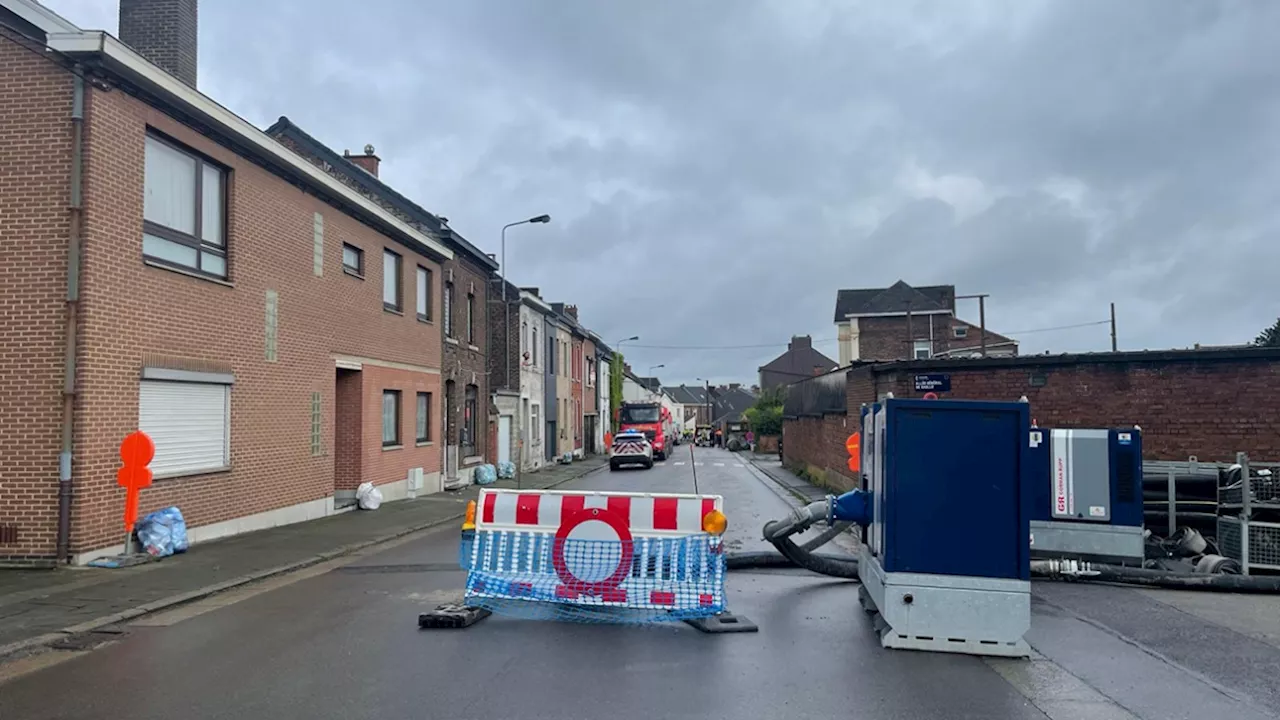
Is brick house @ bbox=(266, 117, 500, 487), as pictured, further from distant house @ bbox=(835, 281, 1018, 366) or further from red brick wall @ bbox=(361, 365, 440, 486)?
distant house @ bbox=(835, 281, 1018, 366)

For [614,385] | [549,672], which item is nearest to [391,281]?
[549,672]

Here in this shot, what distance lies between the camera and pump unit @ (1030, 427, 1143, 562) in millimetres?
9805

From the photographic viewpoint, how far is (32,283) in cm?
1022

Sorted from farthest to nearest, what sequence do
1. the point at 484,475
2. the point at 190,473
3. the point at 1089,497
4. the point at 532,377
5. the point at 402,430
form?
the point at 532,377
the point at 484,475
the point at 402,430
the point at 190,473
the point at 1089,497

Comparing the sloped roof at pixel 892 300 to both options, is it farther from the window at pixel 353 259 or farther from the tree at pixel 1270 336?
the window at pixel 353 259

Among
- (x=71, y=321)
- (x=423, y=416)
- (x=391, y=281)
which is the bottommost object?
(x=423, y=416)

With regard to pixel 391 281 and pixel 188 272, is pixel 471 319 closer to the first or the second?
pixel 391 281

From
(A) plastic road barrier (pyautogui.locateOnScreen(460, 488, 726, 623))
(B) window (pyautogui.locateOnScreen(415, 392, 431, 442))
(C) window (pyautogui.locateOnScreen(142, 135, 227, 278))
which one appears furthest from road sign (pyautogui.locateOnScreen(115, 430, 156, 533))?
(B) window (pyautogui.locateOnScreen(415, 392, 431, 442))

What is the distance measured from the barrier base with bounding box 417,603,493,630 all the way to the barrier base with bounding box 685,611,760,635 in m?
1.87

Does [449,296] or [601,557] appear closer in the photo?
[601,557]

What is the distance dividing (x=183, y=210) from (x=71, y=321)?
2.86 metres

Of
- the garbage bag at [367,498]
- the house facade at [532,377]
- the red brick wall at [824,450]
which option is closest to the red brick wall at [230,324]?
the garbage bag at [367,498]

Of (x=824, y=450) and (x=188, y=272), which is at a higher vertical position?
(x=188, y=272)

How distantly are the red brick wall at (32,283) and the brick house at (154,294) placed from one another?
0.08 ft
